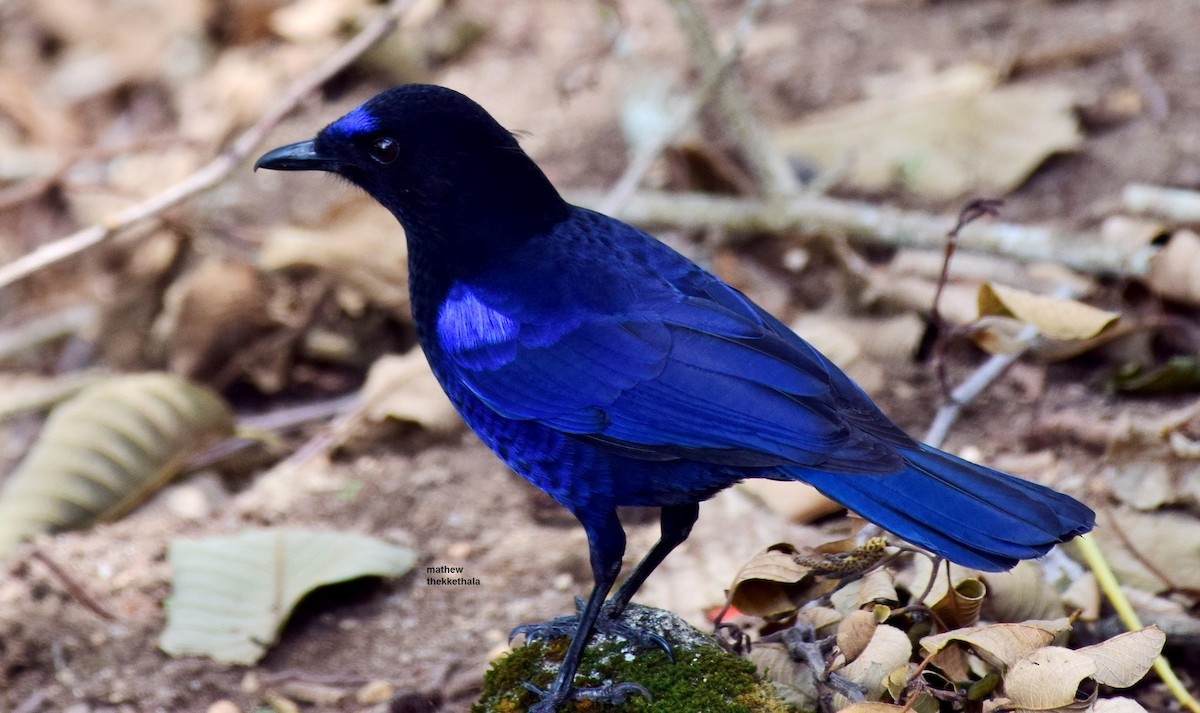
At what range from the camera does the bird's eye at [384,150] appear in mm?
3680

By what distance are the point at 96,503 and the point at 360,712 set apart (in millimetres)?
1639

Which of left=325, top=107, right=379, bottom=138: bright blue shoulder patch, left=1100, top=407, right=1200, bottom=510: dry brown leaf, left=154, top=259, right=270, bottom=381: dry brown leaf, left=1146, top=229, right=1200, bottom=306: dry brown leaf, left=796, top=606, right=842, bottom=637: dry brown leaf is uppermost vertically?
left=1146, top=229, right=1200, bottom=306: dry brown leaf

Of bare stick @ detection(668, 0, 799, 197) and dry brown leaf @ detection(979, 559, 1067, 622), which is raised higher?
bare stick @ detection(668, 0, 799, 197)

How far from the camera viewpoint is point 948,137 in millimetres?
6227

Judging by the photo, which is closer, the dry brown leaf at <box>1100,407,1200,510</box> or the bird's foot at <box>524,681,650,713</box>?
Answer: the bird's foot at <box>524,681,650,713</box>

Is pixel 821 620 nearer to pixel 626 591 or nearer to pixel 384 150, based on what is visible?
pixel 626 591

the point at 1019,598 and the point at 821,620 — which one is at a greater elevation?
the point at 1019,598

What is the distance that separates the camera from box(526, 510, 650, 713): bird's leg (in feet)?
10.6

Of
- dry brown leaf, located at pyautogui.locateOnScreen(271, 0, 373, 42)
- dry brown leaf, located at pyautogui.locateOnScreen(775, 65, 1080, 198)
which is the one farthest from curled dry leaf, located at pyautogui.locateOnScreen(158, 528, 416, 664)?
dry brown leaf, located at pyautogui.locateOnScreen(271, 0, 373, 42)

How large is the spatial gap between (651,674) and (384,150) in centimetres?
159

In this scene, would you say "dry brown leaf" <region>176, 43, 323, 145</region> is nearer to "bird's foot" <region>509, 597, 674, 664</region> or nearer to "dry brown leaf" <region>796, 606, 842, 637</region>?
"bird's foot" <region>509, 597, 674, 664</region>

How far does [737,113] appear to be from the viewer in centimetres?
581

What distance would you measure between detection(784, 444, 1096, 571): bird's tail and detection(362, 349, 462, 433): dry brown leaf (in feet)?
7.32

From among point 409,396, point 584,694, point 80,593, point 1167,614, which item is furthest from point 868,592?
point 80,593
